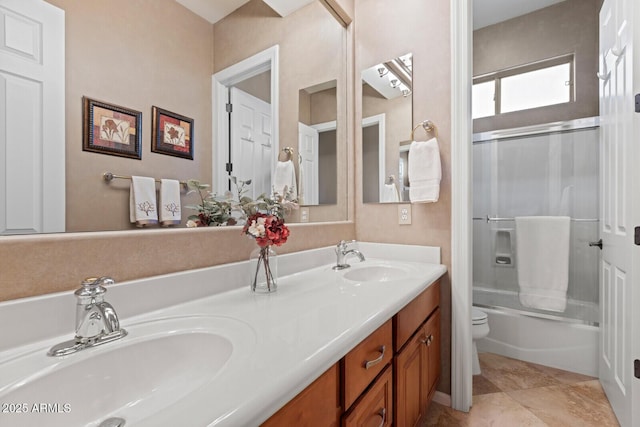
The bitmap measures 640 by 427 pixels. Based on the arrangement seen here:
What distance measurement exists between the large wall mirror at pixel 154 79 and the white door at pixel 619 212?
1547 mm

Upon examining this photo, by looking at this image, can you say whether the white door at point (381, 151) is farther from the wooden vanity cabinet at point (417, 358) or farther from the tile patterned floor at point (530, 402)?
the tile patterned floor at point (530, 402)

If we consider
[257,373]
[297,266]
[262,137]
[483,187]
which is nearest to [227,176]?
[262,137]

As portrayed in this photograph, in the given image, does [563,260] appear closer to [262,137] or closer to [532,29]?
[532,29]

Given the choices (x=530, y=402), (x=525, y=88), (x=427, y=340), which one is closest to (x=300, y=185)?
(x=427, y=340)

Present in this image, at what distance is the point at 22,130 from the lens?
628 millimetres

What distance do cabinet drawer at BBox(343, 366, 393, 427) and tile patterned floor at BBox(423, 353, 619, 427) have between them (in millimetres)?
696

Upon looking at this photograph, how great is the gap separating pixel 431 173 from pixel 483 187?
136 cm

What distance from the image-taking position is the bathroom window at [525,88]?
7.75 ft

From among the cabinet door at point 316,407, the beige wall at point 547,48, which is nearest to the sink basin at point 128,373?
the cabinet door at point 316,407

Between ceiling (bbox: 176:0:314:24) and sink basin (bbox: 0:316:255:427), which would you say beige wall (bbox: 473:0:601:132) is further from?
sink basin (bbox: 0:316:255:427)

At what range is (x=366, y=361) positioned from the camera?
77cm

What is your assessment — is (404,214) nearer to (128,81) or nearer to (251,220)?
(251,220)

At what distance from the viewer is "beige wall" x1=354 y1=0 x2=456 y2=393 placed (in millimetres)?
1513

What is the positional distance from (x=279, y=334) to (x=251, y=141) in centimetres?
84
